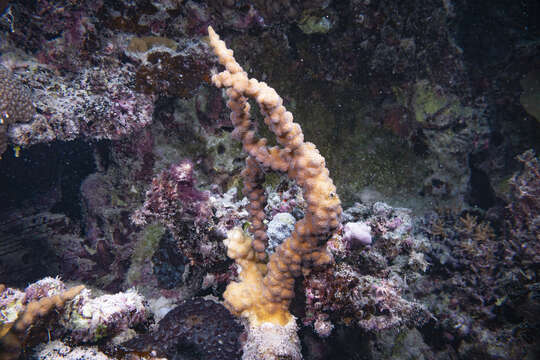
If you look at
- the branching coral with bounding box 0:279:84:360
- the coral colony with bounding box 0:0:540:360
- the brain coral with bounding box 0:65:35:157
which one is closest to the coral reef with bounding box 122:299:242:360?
the coral colony with bounding box 0:0:540:360

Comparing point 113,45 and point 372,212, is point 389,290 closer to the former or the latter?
point 372,212

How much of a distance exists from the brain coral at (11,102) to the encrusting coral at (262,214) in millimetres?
3210

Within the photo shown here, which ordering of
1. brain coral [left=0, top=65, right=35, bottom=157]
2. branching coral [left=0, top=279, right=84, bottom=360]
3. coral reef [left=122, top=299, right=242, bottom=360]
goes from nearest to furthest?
branching coral [left=0, top=279, right=84, bottom=360]
coral reef [left=122, top=299, right=242, bottom=360]
brain coral [left=0, top=65, right=35, bottom=157]

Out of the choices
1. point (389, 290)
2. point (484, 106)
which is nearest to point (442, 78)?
point (484, 106)

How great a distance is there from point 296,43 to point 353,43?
3.16 feet

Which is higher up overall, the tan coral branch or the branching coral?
the tan coral branch

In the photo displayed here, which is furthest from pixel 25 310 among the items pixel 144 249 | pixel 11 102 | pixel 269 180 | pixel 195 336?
pixel 269 180

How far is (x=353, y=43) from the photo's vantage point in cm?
488

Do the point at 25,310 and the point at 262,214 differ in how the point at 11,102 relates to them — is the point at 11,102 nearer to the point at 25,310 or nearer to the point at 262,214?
the point at 25,310

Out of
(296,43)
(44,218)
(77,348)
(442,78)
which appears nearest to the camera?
(77,348)

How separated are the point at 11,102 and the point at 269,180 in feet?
11.6

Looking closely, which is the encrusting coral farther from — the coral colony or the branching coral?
the branching coral

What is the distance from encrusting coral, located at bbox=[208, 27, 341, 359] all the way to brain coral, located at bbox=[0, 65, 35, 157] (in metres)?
3.21

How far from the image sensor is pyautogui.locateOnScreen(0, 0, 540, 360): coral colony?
2.70m
